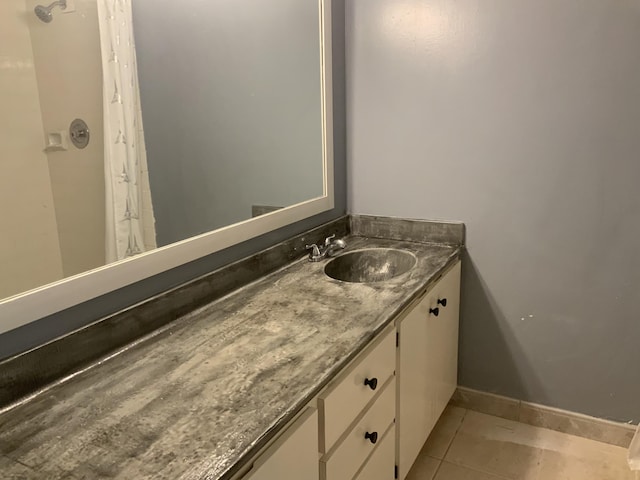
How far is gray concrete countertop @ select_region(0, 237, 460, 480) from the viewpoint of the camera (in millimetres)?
940

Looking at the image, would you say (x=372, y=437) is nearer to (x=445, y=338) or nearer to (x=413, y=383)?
Answer: (x=413, y=383)

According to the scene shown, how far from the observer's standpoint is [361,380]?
138 cm

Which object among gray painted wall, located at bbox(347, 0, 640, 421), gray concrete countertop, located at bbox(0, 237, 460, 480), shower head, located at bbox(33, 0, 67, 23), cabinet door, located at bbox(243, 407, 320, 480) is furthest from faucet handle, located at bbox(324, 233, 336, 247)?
shower head, located at bbox(33, 0, 67, 23)

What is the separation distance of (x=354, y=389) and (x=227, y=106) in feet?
4.24

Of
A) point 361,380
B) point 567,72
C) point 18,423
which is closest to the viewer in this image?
point 18,423

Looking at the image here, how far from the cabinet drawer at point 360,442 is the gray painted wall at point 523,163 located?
0.83 meters

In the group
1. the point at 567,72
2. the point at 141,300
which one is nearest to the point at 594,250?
the point at 567,72

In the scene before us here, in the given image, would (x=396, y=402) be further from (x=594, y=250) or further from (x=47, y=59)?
(x=47, y=59)

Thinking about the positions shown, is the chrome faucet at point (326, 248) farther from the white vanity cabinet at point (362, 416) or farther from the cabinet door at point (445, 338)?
the white vanity cabinet at point (362, 416)

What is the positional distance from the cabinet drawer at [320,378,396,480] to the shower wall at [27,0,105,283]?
35.5 inches

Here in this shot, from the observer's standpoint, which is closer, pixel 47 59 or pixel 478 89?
pixel 47 59

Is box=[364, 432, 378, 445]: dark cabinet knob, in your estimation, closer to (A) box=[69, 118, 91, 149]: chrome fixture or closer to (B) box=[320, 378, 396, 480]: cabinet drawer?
(B) box=[320, 378, 396, 480]: cabinet drawer

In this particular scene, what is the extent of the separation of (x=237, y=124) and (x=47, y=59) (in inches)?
28.2

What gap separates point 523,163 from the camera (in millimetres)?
2020
